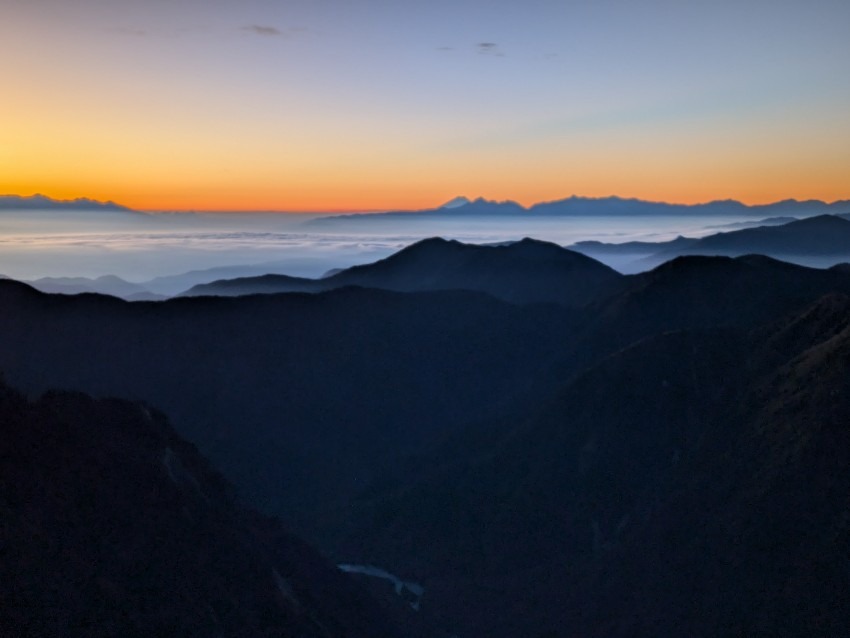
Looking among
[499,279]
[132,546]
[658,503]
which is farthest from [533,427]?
[499,279]

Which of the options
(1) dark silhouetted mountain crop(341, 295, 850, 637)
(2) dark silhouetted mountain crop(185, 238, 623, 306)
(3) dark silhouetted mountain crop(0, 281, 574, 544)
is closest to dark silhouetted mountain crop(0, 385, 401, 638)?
(1) dark silhouetted mountain crop(341, 295, 850, 637)

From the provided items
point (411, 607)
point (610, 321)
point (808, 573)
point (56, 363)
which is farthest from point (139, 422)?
point (610, 321)

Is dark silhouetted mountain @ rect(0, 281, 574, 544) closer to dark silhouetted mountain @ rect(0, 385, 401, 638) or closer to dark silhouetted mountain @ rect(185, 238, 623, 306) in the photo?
dark silhouetted mountain @ rect(185, 238, 623, 306)

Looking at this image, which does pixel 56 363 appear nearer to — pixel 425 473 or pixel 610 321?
pixel 425 473

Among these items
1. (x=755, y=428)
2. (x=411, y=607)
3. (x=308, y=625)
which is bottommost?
(x=411, y=607)

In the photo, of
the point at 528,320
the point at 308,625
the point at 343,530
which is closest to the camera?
the point at 308,625

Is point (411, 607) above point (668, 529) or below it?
below
